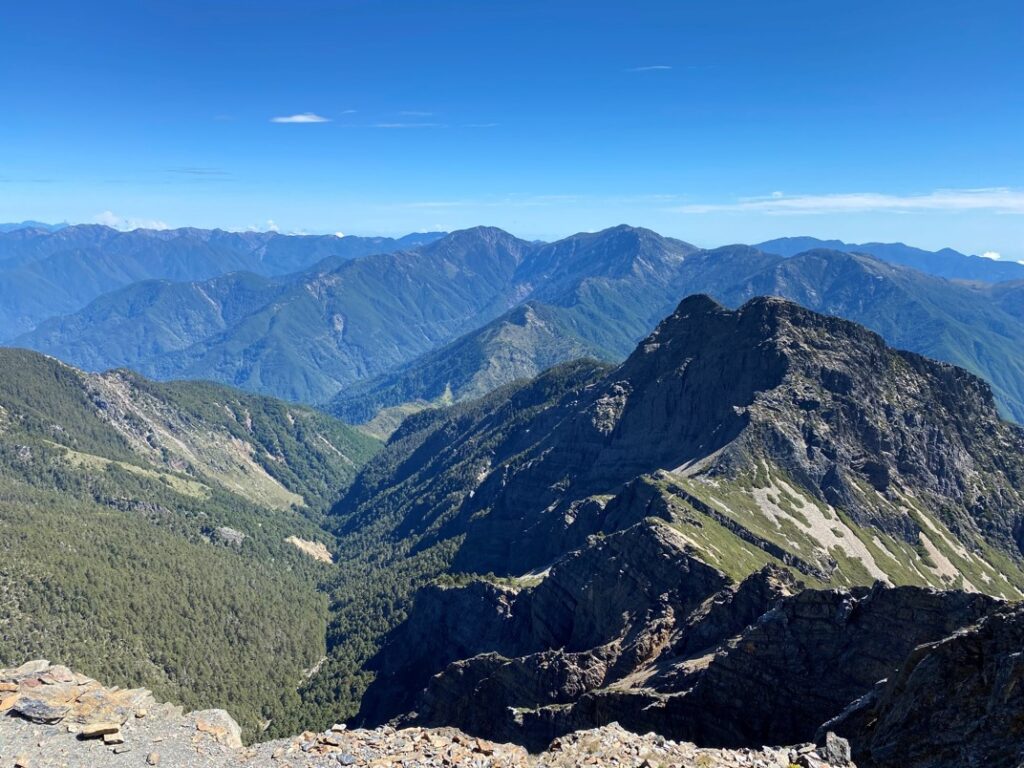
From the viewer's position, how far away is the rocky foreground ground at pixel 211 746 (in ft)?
146

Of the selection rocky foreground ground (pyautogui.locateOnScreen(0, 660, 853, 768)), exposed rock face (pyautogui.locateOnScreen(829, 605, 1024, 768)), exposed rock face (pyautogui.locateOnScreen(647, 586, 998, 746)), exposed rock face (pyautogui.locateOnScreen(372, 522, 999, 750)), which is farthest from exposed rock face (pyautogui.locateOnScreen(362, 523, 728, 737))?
exposed rock face (pyautogui.locateOnScreen(829, 605, 1024, 768))

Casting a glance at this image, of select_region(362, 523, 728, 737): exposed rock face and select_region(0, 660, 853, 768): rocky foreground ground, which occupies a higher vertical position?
select_region(0, 660, 853, 768): rocky foreground ground

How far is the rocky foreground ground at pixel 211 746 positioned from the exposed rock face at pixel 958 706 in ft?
10.8

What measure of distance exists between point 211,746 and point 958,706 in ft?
158

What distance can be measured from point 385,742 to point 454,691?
80.7 metres

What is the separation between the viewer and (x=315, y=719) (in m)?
189

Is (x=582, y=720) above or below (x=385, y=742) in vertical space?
below

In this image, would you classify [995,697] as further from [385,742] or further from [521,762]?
[385,742]

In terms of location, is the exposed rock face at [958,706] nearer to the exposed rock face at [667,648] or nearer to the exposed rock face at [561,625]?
the exposed rock face at [667,648]

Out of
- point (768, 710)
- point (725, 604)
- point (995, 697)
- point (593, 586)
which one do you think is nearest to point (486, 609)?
point (593, 586)

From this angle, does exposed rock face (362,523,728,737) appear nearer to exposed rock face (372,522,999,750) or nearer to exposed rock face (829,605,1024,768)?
exposed rock face (372,522,999,750)

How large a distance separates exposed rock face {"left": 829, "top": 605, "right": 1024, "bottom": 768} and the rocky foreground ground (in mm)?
3304

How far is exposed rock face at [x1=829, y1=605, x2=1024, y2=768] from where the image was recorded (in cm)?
3547

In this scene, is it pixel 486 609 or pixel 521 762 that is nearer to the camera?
pixel 521 762
